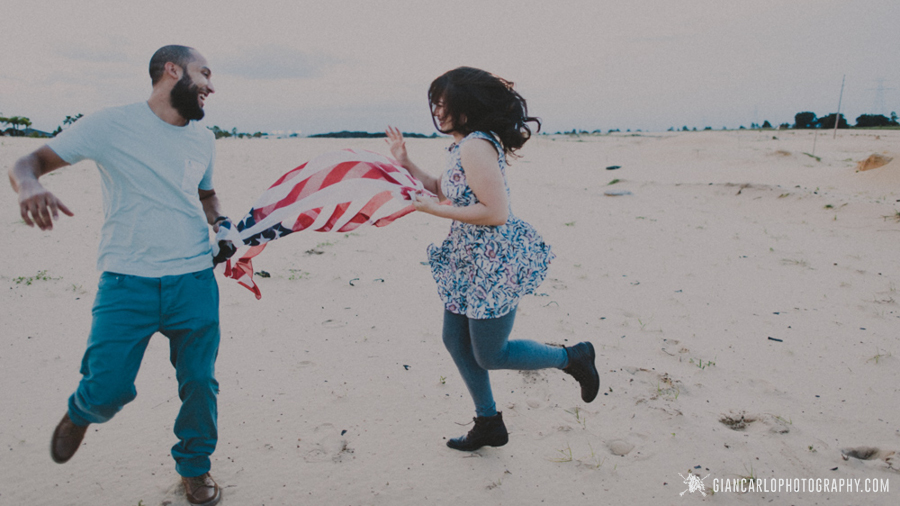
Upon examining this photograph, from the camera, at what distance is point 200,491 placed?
8.58 feet

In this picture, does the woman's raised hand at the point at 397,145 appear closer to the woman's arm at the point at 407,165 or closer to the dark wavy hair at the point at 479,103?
the woman's arm at the point at 407,165

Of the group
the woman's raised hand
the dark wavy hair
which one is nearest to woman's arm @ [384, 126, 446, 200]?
the woman's raised hand

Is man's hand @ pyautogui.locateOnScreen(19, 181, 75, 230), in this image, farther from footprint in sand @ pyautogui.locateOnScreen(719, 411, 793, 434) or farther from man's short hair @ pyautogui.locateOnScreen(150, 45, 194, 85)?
footprint in sand @ pyautogui.locateOnScreen(719, 411, 793, 434)

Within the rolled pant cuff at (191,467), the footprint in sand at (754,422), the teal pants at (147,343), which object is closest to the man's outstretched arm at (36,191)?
the teal pants at (147,343)

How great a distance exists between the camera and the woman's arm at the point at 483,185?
247 centimetres

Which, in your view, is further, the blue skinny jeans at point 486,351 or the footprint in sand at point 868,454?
the footprint in sand at point 868,454

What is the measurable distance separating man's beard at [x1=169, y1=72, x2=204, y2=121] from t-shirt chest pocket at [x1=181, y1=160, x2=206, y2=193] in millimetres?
253

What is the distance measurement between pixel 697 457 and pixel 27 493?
3.74 metres

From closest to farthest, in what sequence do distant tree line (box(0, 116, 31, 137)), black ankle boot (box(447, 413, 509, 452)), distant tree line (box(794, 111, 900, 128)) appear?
black ankle boot (box(447, 413, 509, 452)), distant tree line (box(0, 116, 31, 137)), distant tree line (box(794, 111, 900, 128))

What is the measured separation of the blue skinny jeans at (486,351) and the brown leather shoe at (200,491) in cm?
146

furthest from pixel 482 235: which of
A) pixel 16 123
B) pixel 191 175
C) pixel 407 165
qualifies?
pixel 16 123

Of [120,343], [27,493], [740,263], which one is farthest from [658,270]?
[27,493]

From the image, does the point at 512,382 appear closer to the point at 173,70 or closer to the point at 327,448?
the point at 327,448

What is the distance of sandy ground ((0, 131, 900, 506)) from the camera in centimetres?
281
